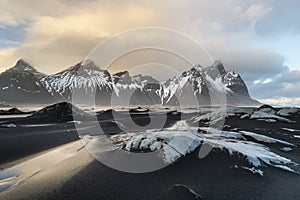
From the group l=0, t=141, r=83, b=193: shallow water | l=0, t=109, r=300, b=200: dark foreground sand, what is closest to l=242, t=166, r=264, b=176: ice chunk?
l=0, t=109, r=300, b=200: dark foreground sand

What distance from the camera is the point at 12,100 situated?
183000 mm

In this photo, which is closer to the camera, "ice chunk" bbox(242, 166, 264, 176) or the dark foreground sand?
the dark foreground sand

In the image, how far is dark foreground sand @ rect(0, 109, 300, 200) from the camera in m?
11.1

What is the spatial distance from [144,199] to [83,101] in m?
196

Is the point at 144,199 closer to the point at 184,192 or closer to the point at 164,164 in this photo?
the point at 184,192

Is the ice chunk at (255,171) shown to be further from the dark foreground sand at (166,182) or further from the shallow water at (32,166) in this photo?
the shallow water at (32,166)

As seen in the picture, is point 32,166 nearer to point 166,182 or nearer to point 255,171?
point 166,182

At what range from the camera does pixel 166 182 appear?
41.4ft

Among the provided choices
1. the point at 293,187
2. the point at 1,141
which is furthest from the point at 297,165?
the point at 1,141

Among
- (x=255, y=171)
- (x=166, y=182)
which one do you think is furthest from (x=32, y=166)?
(x=255, y=171)

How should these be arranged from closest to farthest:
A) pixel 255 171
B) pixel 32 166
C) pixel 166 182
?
pixel 166 182, pixel 255 171, pixel 32 166

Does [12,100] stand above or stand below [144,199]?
above

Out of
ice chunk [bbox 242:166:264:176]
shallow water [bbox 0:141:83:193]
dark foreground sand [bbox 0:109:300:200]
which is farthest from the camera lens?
ice chunk [bbox 242:166:264:176]

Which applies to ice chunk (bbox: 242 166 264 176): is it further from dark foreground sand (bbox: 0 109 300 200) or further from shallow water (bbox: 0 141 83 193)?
shallow water (bbox: 0 141 83 193)
